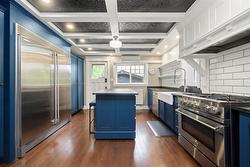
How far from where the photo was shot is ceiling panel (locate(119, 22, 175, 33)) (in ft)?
14.4

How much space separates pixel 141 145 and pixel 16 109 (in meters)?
2.22

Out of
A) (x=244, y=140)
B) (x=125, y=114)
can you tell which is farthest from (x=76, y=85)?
(x=244, y=140)

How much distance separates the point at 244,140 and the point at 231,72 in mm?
1520

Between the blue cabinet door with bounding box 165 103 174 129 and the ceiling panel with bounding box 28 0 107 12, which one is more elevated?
the ceiling panel with bounding box 28 0 107 12

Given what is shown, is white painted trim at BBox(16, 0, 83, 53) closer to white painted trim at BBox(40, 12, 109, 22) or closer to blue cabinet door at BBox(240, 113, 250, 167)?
white painted trim at BBox(40, 12, 109, 22)

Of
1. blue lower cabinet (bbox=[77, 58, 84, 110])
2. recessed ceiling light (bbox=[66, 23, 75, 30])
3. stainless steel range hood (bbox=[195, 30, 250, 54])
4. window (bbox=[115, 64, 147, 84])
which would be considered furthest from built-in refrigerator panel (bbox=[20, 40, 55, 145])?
window (bbox=[115, 64, 147, 84])

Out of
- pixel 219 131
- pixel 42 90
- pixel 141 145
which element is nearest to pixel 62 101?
pixel 42 90

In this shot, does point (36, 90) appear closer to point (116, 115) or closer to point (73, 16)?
point (73, 16)

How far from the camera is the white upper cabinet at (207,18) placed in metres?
2.18

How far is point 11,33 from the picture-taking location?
116 inches

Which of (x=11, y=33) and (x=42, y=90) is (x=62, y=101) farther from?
(x=11, y=33)

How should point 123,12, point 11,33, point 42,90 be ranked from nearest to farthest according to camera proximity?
point 11,33
point 123,12
point 42,90

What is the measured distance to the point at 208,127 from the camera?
251cm

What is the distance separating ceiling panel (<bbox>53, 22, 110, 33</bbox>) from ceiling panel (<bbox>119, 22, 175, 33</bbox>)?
1.31 ft
